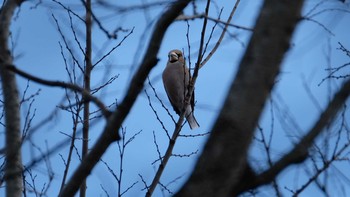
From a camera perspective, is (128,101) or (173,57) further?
(173,57)

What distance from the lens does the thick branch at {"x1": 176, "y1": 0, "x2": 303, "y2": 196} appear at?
5.40 feet

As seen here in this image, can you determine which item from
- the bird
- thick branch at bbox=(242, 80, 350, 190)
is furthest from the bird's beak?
thick branch at bbox=(242, 80, 350, 190)

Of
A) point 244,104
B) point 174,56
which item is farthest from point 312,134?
point 174,56

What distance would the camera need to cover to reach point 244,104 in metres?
1.64

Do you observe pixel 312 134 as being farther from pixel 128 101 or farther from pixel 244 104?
pixel 128 101

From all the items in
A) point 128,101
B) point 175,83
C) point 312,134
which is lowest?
point 312,134

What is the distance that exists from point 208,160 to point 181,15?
1.03 metres

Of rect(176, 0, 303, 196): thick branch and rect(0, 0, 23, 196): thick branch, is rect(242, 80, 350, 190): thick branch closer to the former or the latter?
rect(176, 0, 303, 196): thick branch

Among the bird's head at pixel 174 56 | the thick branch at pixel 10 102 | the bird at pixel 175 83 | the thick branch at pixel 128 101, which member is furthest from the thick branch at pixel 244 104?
the bird's head at pixel 174 56

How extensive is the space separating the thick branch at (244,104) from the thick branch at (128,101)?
1.95 ft

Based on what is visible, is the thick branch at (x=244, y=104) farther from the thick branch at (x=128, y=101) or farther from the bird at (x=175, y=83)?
the bird at (x=175, y=83)

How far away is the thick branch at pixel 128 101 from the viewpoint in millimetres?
2209

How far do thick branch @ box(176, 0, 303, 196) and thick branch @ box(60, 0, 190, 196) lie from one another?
0.59 metres

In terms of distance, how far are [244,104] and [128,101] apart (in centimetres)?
67
